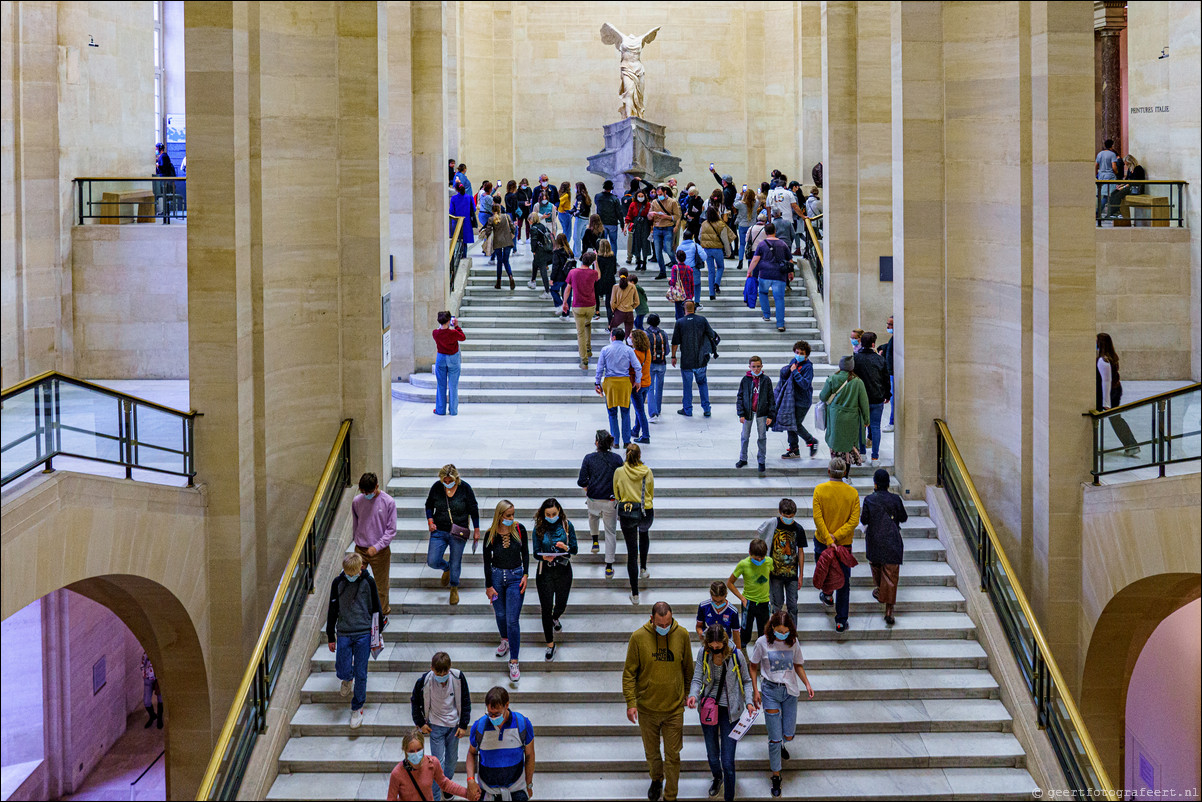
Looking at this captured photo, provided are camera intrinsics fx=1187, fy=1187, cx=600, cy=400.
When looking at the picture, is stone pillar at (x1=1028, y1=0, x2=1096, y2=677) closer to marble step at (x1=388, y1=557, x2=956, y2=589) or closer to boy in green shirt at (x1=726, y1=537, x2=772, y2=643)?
marble step at (x1=388, y1=557, x2=956, y2=589)

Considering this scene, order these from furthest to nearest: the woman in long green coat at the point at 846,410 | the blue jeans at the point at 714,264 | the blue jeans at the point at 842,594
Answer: the blue jeans at the point at 714,264 < the woman in long green coat at the point at 846,410 < the blue jeans at the point at 842,594

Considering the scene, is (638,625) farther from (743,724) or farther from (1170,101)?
(1170,101)

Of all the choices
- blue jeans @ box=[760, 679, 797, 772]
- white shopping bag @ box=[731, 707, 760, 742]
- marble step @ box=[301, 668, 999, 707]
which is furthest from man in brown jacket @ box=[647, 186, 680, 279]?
white shopping bag @ box=[731, 707, 760, 742]

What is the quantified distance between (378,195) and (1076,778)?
974cm

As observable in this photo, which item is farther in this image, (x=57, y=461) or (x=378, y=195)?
(x=378, y=195)

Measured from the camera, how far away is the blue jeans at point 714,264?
2172cm

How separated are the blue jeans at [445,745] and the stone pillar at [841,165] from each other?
12207 millimetres

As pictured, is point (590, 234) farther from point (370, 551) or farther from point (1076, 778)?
point (1076, 778)

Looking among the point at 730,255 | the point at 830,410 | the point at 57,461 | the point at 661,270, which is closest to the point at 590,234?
the point at 661,270

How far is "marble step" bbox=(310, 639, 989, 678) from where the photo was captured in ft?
38.9

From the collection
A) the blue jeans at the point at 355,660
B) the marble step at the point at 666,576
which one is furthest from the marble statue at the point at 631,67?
the blue jeans at the point at 355,660

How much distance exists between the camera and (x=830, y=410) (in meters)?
14.2

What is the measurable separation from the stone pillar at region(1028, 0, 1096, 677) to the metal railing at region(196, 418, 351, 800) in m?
7.90

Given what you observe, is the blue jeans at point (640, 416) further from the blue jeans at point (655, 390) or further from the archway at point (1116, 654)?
the archway at point (1116, 654)
